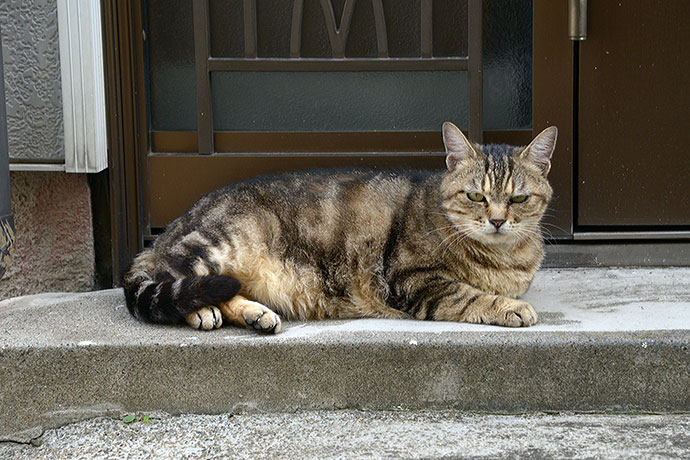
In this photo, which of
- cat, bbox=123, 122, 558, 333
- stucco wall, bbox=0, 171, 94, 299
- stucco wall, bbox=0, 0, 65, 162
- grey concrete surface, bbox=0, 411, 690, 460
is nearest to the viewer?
grey concrete surface, bbox=0, 411, 690, 460

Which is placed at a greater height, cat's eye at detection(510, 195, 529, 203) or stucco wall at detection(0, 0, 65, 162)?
stucco wall at detection(0, 0, 65, 162)

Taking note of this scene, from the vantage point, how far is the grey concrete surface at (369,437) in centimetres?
277

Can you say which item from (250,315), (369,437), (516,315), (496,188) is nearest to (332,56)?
(496,188)

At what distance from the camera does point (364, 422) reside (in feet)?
9.98

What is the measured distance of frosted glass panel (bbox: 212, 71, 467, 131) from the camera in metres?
4.07

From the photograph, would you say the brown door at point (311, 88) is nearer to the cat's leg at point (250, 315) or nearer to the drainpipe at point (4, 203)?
the drainpipe at point (4, 203)

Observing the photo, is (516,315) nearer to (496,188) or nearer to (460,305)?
Answer: (460,305)

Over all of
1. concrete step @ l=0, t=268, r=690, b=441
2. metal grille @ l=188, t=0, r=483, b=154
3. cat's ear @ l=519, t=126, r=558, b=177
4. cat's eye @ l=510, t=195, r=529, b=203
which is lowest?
concrete step @ l=0, t=268, r=690, b=441

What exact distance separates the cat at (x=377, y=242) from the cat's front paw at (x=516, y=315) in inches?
1.7

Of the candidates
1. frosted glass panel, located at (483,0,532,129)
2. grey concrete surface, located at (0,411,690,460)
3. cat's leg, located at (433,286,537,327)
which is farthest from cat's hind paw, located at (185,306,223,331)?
frosted glass panel, located at (483,0,532,129)

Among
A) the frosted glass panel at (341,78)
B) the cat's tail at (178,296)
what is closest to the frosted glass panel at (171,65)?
the frosted glass panel at (341,78)

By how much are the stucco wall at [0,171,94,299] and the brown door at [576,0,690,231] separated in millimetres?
2355

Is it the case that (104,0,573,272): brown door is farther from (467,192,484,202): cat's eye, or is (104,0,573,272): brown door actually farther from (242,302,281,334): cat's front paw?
(242,302,281,334): cat's front paw

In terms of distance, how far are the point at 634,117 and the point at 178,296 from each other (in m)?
2.32
